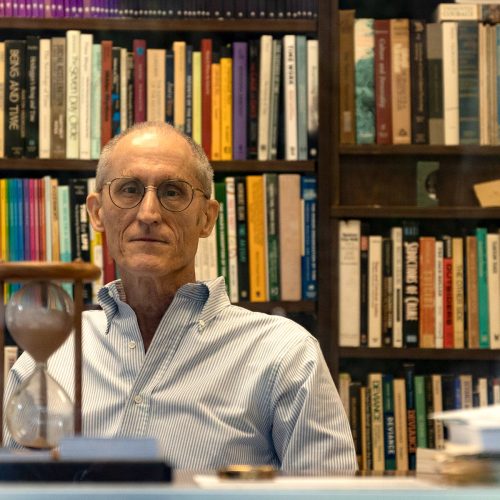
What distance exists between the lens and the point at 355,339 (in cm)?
246

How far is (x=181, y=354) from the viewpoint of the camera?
5.39 ft

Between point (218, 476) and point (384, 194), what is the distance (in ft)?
5.63

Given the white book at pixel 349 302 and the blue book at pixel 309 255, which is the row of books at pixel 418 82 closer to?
the blue book at pixel 309 255

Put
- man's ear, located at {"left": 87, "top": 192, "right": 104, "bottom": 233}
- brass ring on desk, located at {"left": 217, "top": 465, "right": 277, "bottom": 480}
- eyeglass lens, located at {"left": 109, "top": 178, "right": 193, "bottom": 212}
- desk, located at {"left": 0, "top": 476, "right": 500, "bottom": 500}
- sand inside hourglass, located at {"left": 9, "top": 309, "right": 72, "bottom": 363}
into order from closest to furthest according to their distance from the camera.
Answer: desk, located at {"left": 0, "top": 476, "right": 500, "bottom": 500}, brass ring on desk, located at {"left": 217, "top": 465, "right": 277, "bottom": 480}, sand inside hourglass, located at {"left": 9, "top": 309, "right": 72, "bottom": 363}, eyeglass lens, located at {"left": 109, "top": 178, "right": 193, "bottom": 212}, man's ear, located at {"left": 87, "top": 192, "right": 104, "bottom": 233}

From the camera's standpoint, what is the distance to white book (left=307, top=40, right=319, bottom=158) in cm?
248

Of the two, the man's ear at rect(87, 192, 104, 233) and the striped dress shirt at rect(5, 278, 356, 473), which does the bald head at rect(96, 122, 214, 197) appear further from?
the striped dress shirt at rect(5, 278, 356, 473)

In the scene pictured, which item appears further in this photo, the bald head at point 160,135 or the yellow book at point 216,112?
the yellow book at point 216,112

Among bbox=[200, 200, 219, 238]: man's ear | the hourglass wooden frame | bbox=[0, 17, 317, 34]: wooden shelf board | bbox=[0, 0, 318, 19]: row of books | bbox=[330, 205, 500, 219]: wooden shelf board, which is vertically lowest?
the hourglass wooden frame

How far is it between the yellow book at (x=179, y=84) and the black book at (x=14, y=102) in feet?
1.22

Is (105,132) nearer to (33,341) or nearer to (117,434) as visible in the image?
(117,434)

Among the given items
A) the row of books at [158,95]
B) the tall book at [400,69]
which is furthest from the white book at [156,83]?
the tall book at [400,69]

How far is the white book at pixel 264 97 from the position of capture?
2482 mm

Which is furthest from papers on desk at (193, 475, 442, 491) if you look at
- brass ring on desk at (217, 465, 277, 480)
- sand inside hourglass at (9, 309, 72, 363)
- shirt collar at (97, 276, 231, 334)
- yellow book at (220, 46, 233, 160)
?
yellow book at (220, 46, 233, 160)

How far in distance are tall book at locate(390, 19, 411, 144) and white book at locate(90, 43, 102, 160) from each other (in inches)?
28.5
